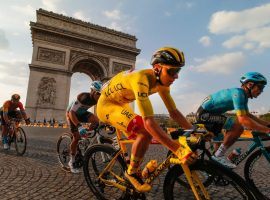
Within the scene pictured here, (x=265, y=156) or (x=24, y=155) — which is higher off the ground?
(x=265, y=156)

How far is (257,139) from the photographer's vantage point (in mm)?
3232

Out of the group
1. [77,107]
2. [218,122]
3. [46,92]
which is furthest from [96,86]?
[46,92]

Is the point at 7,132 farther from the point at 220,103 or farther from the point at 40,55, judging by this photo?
the point at 40,55

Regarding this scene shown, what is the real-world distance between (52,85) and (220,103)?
2869 cm

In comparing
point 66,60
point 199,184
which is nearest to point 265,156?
point 199,184

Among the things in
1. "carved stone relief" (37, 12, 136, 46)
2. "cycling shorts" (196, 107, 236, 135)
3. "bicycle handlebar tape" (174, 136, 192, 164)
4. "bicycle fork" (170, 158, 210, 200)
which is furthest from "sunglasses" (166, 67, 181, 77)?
"carved stone relief" (37, 12, 136, 46)

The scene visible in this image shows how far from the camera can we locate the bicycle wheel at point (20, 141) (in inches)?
252

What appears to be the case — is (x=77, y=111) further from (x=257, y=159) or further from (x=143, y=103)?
(x=257, y=159)

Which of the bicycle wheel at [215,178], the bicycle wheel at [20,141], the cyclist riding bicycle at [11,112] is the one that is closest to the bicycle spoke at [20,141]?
the bicycle wheel at [20,141]

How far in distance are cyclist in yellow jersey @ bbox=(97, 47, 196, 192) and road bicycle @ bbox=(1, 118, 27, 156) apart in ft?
14.3

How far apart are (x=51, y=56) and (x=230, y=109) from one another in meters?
29.7

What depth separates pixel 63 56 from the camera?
31.7 meters

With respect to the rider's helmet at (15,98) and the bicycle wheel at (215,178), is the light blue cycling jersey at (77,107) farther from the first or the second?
the rider's helmet at (15,98)

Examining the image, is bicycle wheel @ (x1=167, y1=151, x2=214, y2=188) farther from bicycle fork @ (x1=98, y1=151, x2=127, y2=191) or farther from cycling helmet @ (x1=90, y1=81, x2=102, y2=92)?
cycling helmet @ (x1=90, y1=81, x2=102, y2=92)
